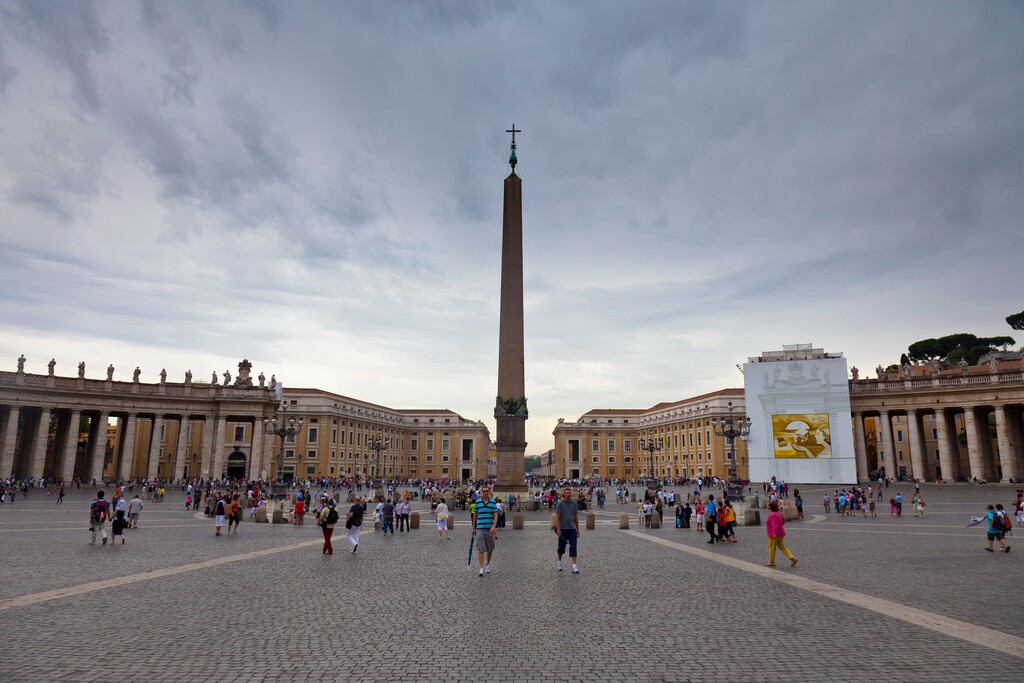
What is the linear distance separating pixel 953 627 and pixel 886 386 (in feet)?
216

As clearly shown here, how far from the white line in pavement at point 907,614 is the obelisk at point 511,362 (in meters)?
18.2

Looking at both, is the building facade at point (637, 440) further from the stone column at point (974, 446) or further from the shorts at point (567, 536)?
the shorts at point (567, 536)

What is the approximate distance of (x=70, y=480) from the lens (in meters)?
54.1

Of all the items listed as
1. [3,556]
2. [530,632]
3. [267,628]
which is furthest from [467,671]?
[3,556]

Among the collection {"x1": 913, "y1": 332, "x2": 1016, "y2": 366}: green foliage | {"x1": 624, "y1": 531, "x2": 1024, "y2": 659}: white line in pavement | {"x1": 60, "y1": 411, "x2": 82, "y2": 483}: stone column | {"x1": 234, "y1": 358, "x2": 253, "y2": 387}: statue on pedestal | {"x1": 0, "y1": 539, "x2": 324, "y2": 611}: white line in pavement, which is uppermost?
{"x1": 913, "y1": 332, "x2": 1016, "y2": 366}: green foliage

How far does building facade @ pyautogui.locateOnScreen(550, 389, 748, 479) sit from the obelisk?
6134 centimetres

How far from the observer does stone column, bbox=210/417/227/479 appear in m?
62.1

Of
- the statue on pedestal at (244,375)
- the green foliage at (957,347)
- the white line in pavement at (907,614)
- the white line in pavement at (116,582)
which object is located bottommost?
the white line in pavement at (116,582)

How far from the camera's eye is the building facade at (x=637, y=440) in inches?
3499

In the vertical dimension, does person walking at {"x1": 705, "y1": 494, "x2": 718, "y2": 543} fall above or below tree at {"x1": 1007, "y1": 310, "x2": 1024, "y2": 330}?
below

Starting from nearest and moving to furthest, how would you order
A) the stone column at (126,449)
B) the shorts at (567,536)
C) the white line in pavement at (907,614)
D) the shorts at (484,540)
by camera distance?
1. the white line in pavement at (907,614)
2. the shorts at (484,540)
3. the shorts at (567,536)
4. the stone column at (126,449)

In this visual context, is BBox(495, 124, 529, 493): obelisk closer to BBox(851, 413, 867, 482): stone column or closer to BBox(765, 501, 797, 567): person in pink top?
BBox(765, 501, 797, 567): person in pink top

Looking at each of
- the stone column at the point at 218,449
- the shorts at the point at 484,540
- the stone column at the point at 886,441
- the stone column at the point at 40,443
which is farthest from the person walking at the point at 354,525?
the stone column at the point at 886,441

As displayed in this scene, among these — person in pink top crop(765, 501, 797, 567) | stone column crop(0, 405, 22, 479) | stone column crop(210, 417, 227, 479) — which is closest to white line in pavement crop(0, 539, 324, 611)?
person in pink top crop(765, 501, 797, 567)
